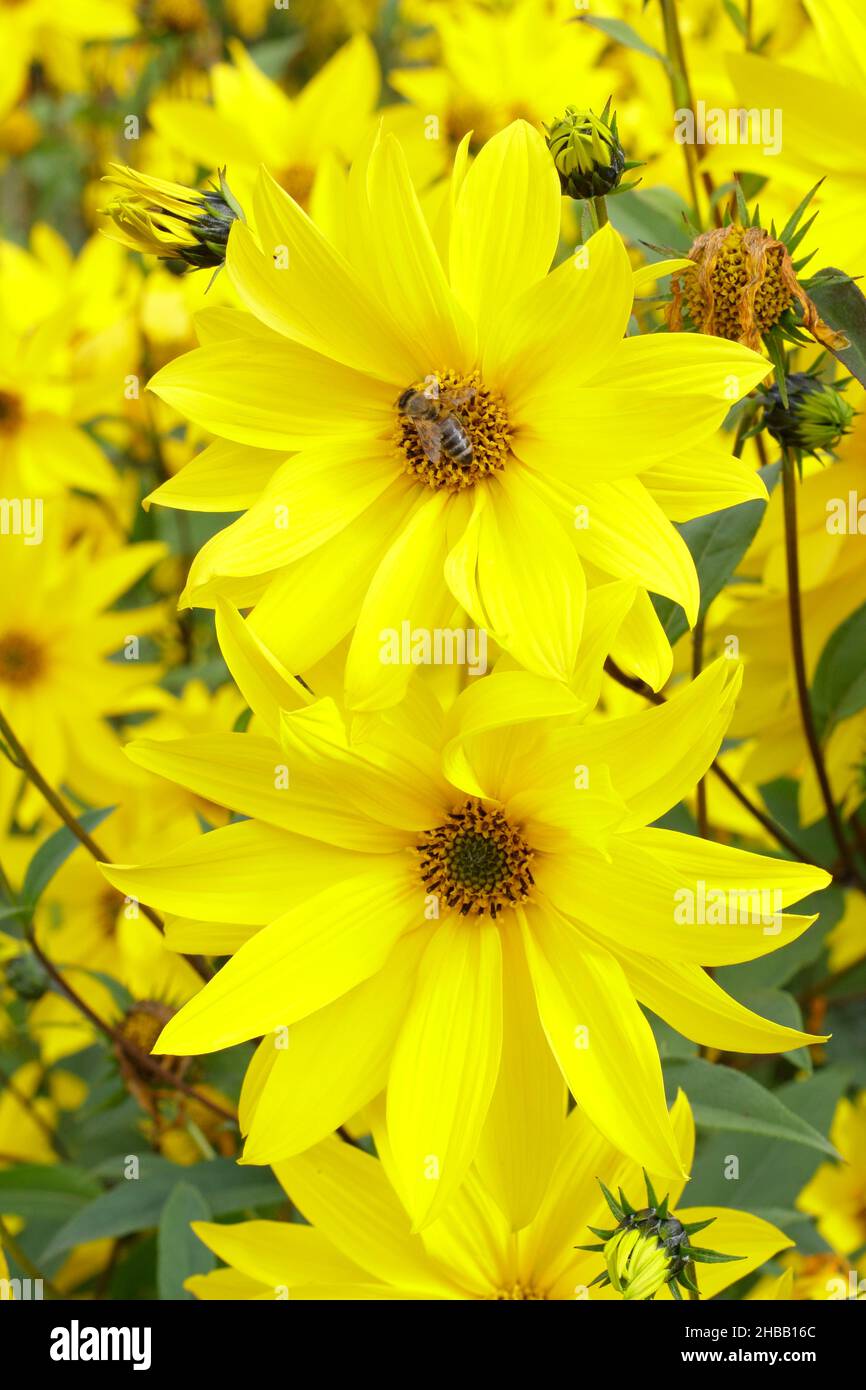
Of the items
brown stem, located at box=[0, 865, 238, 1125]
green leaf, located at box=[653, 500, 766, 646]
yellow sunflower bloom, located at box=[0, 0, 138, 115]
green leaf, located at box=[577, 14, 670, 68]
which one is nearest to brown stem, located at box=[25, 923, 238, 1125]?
brown stem, located at box=[0, 865, 238, 1125]

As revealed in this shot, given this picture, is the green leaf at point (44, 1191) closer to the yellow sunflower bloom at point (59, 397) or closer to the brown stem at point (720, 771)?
the brown stem at point (720, 771)

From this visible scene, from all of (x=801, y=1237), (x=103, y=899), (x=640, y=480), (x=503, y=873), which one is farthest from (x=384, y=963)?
(x=103, y=899)

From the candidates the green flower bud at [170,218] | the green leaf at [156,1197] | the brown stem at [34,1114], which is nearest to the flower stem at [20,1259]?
the green leaf at [156,1197]

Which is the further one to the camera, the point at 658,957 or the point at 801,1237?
the point at 801,1237

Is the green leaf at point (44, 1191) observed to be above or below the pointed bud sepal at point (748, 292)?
below

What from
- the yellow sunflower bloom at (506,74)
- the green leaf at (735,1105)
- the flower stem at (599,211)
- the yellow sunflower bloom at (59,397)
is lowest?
the green leaf at (735,1105)

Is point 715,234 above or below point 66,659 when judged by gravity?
below

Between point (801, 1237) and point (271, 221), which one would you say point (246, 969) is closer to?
point (271, 221)
